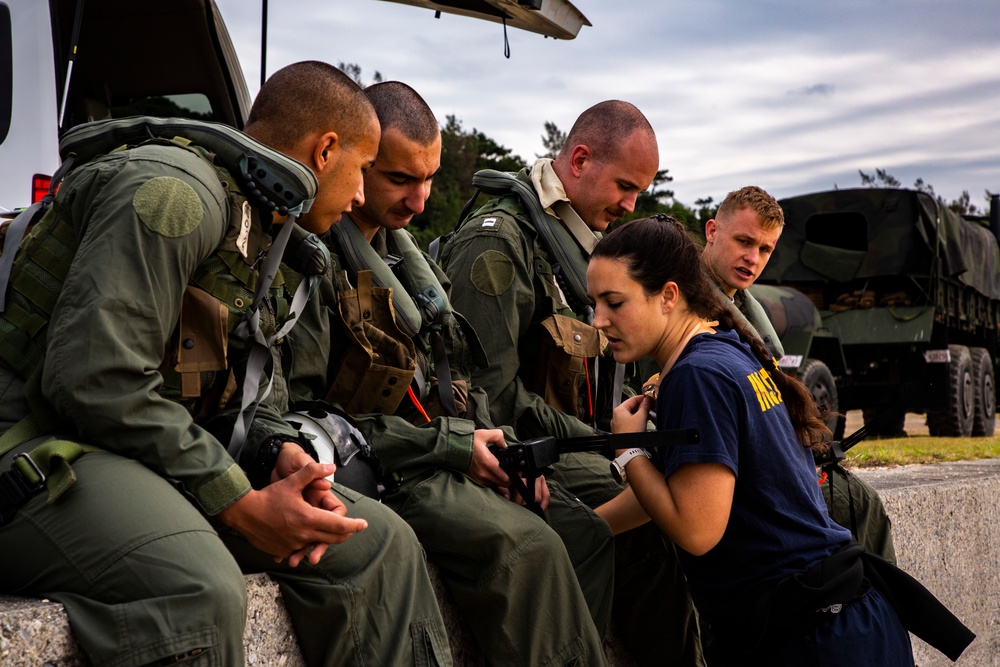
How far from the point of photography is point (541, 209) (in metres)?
3.88

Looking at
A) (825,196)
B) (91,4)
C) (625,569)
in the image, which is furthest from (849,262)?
(625,569)

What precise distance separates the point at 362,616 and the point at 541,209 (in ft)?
6.41

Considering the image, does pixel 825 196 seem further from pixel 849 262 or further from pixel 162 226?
pixel 162 226

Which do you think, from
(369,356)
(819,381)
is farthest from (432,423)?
(819,381)

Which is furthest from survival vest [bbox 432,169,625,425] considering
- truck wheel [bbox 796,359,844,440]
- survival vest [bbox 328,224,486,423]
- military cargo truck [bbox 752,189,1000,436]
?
military cargo truck [bbox 752,189,1000,436]

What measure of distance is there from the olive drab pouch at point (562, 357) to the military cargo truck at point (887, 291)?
382 inches

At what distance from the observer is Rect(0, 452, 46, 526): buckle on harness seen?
6.55 ft

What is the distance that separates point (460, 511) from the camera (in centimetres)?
266

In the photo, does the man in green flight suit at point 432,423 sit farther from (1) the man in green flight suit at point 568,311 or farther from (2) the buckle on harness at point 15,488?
(2) the buckle on harness at point 15,488

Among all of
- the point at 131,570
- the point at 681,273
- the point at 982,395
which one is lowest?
the point at 982,395

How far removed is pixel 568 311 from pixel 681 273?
0.89 m

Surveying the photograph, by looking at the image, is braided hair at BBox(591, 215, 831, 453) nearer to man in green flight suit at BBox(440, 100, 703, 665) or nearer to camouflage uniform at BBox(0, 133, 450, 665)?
man in green flight suit at BBox(440, 100, 703, 665)

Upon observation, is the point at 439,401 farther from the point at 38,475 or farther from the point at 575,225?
the point at 38,475

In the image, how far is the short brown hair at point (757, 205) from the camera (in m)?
4.64
